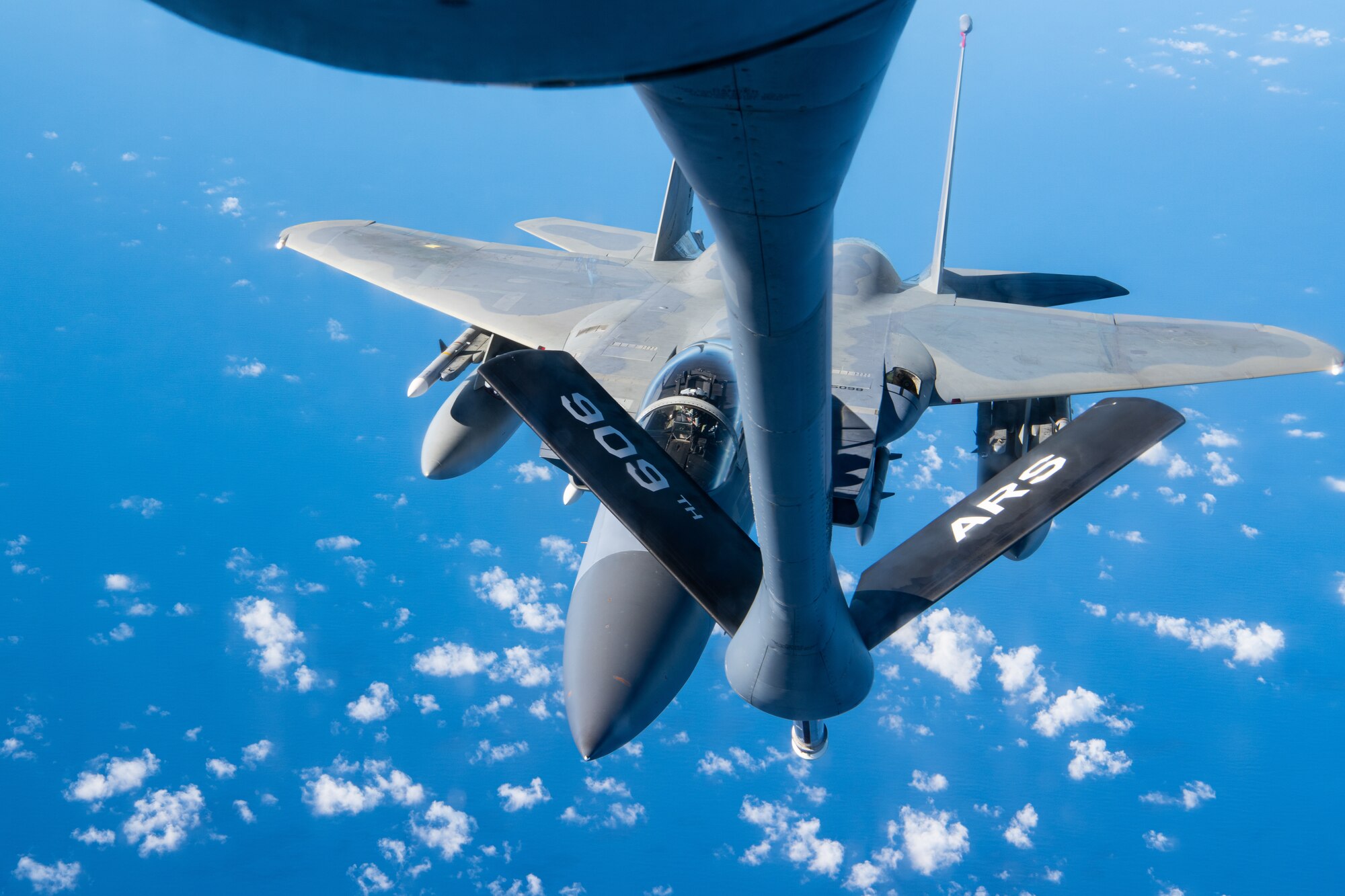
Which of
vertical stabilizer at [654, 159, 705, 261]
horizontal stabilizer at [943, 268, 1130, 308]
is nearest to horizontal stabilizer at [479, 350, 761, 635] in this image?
vertical stabilizer at [654, 159, 705, 261]

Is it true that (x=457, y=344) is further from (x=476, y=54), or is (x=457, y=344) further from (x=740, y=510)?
(x=476, y=54)

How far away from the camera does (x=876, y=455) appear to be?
10.8 m

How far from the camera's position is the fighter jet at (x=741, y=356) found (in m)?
2.05

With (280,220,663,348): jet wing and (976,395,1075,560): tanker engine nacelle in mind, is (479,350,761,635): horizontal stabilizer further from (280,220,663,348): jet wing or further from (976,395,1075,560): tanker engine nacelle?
(976,395,1075,560): tanker engine nacelle

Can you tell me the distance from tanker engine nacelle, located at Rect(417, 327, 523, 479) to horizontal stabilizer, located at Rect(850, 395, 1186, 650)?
717 cm

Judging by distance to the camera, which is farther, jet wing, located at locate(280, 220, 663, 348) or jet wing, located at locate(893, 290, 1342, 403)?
jet wing, located at locate(280, 220, 663, 348)

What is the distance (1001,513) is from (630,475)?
278cm

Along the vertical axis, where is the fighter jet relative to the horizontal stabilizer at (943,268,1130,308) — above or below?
above

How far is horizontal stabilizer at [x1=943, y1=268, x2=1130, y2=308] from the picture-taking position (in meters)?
15.8

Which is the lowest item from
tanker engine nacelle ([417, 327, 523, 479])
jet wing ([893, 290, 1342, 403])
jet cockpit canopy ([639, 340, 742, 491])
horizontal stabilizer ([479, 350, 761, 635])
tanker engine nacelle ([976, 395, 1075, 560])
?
tanker engine nacelle ([976, 395, 1075, 560])

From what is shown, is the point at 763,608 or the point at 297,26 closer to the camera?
the point at 297,26

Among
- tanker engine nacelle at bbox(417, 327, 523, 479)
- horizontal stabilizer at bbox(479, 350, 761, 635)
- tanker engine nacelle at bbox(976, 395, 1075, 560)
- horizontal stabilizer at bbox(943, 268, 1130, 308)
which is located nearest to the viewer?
horizontal stabilizer at bbox(479, 350, 761, 635)

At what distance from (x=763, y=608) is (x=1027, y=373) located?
24.8 feet

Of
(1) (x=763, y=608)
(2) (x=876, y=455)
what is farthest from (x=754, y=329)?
(2) (x=876, y=455)
